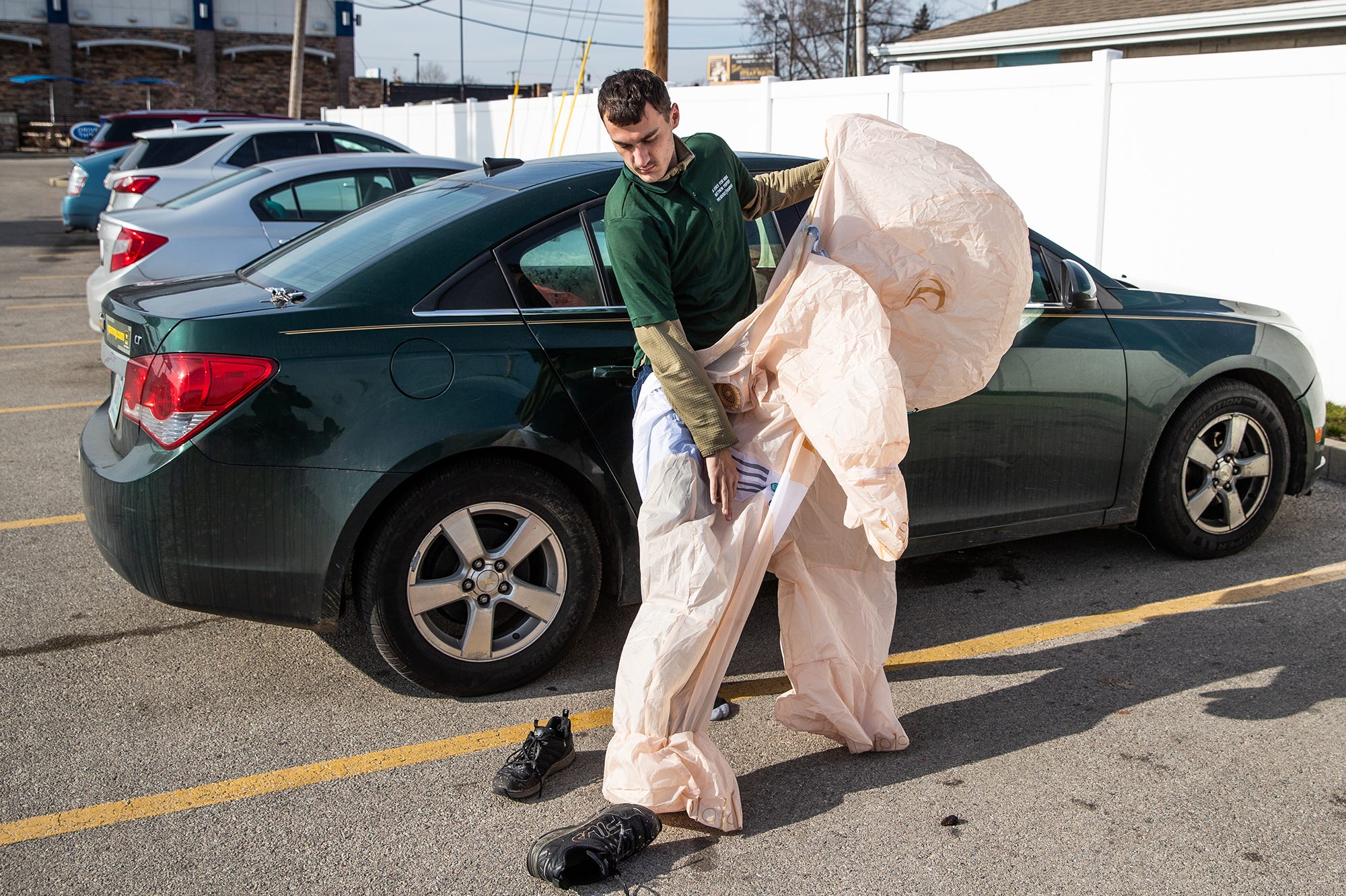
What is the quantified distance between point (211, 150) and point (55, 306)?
2539 mm

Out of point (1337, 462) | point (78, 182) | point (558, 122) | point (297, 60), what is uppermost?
point (297, 60)

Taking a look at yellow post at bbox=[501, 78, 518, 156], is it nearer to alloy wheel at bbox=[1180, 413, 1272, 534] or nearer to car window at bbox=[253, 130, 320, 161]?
car window at bbox=[253, 130, 320, 161]

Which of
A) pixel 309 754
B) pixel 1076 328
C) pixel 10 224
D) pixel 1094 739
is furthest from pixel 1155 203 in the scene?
pixel 10 224

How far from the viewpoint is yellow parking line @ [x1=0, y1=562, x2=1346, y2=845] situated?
3.03 metres

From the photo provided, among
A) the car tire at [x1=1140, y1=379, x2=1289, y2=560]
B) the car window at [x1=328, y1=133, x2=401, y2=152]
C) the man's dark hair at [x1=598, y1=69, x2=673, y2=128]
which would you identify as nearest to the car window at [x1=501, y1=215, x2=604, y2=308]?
the man's dark hair at [x1=598, y1=69, x2=673, y2=128]

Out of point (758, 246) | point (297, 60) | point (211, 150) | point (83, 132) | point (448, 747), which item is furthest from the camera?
point (83, 132)

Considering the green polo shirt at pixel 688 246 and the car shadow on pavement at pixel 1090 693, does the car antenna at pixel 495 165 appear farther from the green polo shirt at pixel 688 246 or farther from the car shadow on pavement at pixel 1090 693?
the car shadow on pavement at pixel 1090 693

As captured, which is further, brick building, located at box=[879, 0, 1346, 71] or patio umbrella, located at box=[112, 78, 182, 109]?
patio umbrella, located at box=[112, 78, 182, 109]

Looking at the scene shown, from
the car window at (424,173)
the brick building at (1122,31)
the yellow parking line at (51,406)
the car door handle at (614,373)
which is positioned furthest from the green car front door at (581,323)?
the brick building at (1122,31)

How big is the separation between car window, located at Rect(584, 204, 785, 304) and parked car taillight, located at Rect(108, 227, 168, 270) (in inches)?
201

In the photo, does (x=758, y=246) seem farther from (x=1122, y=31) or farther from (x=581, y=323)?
(x=1122, y=31)

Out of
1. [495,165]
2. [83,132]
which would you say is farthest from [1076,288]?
[83,132]

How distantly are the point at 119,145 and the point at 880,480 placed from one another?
2089 cm

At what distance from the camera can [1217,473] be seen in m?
4.84
